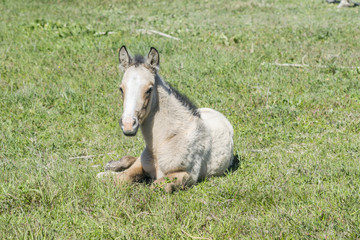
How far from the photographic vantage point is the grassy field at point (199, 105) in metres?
4.34

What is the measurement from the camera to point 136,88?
16.6 ft

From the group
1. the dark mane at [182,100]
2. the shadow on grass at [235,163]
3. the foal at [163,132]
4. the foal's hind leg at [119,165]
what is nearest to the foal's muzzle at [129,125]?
the foal at [163,132]

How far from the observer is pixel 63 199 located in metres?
4.80

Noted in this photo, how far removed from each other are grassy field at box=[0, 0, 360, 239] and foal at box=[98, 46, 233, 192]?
32 cm

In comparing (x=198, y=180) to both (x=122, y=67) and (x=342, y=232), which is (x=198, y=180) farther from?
(x=342, y=232)

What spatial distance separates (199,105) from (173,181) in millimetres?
4255

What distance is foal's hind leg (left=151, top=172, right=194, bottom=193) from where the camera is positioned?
210 inches

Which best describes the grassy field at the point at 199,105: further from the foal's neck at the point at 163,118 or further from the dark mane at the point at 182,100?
the dark mane at the point at 182,100

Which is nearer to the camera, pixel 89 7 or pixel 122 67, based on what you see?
pixel 122 67

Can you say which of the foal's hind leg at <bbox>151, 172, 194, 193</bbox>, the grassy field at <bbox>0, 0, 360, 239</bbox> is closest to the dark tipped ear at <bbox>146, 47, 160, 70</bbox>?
the foal's hind leg at <bbox>151, 172, 194, 193</bbox>

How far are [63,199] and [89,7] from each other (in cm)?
2333

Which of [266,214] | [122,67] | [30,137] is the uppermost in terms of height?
[122,67]

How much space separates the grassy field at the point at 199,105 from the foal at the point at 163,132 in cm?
32

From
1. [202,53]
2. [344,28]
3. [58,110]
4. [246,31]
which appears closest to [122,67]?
[58,110]
